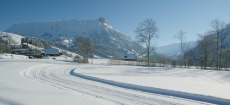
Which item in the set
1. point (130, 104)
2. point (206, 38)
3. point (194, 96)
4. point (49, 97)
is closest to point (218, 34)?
point (206, 38)

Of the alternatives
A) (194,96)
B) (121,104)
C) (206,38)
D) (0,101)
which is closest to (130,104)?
(121,104)

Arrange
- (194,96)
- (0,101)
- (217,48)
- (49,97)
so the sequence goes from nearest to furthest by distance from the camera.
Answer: (0,101)
(49,97)
(194,96)
(217,48)

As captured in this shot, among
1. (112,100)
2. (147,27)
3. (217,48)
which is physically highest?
(147,27)

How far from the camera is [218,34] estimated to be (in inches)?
1113

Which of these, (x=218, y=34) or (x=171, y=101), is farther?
(x=218, y=34)

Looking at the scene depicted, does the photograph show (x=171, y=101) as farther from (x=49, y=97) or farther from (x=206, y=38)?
(x=206, y=38)

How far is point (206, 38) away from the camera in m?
30.0

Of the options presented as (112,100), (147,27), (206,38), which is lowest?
(112,100)

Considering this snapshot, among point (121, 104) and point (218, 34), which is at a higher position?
point (218, 34)

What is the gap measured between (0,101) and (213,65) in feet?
110

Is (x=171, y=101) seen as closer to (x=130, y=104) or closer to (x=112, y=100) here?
(x=130, y=104)

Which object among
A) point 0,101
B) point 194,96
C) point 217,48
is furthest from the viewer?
point 217,48

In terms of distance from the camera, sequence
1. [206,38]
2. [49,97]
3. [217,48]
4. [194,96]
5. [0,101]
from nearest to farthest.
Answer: [0,101], [49,97], [194,96], [217,48], [206,38]

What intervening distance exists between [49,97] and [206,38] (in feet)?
102
